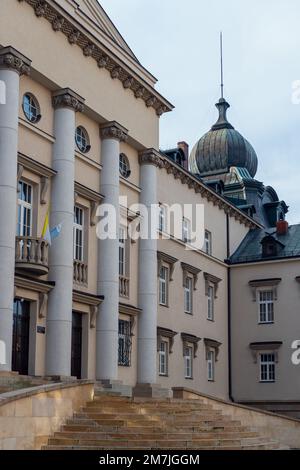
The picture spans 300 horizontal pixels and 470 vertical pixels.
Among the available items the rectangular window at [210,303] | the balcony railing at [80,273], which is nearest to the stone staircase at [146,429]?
the balcony railing at [80,273]

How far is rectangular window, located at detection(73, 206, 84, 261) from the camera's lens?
2747 centimetres

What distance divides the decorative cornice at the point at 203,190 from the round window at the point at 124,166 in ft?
6.90

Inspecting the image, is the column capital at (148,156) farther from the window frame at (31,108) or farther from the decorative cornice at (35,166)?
the window frame at (31,108)

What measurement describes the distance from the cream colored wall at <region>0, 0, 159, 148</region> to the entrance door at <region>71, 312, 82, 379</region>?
7102mm

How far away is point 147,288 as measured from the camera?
30828 millimetres

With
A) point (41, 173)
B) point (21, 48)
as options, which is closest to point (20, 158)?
point (41, 173)

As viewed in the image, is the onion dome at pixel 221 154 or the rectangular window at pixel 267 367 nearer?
the rectangular window at pixel 267 367

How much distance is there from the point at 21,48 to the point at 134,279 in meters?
10.3

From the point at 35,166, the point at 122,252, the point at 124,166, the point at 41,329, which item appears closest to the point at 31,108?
the point at 35,166

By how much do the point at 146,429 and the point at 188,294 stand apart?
18.0 m

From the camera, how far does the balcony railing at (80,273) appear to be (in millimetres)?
27078

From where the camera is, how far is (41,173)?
25.2m

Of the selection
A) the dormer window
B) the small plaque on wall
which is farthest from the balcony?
the dormer window

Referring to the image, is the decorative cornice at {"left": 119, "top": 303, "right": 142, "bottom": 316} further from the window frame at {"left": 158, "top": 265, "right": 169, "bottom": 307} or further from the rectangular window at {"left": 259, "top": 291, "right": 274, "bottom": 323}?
the rectangular window at {"left": 259, "top": 291, "right": 274, "bottom": 323}
